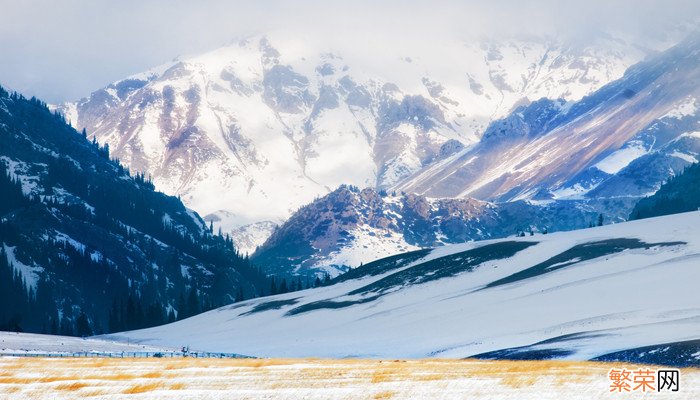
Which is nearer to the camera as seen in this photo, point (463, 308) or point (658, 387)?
point (658, 387)

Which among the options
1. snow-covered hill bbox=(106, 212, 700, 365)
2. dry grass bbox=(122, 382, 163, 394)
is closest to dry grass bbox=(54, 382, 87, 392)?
dry grass bbox=(122, 382, 163, 394)

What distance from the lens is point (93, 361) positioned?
96.6 meters

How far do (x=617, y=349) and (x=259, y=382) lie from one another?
38784 mm

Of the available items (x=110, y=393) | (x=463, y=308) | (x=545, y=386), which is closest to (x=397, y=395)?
(x=545, y=386)

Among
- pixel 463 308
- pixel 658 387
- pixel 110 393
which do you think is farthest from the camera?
pixel 463 308

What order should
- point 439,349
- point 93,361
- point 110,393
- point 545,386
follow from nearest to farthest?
point 545,386
point 110,393
point 93,361
point 439,349

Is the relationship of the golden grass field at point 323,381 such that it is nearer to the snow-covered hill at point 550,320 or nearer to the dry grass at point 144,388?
the dry grass at point 144,388

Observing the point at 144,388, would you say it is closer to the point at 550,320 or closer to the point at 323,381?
the point at 323,381

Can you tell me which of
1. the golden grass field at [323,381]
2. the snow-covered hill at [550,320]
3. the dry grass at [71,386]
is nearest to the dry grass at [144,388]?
the golden grass field at [323,381]

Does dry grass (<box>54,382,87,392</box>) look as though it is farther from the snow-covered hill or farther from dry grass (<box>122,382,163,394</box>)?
the snow-covered hill

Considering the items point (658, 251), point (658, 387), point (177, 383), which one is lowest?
point (658, 387)

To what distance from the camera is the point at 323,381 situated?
7244 centimetres

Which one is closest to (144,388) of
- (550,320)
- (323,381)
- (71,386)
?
(71,386)

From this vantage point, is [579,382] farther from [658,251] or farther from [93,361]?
[658,251]
